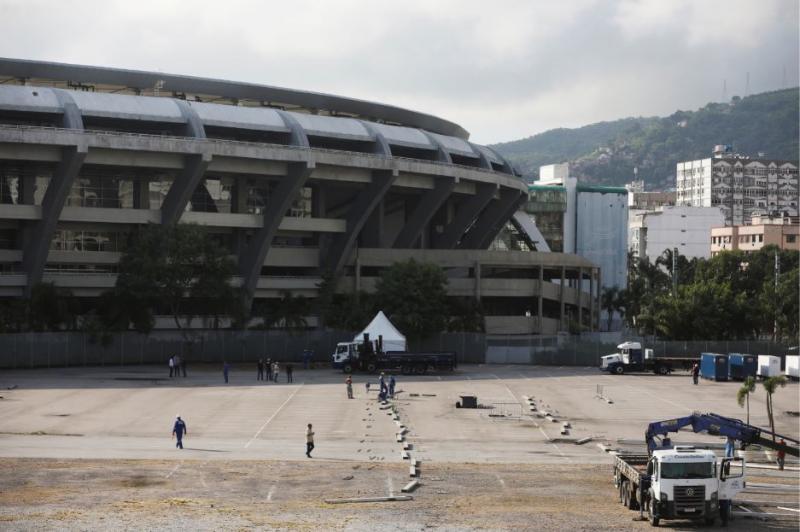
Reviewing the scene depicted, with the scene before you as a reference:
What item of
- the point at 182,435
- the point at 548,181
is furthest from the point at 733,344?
the point at 548,181

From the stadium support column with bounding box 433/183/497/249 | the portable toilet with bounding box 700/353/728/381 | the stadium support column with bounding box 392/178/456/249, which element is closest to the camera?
the portable toilet with bounding box 700/353/728/381

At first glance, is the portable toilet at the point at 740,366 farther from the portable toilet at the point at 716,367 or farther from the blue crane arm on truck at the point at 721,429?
the blue crane arm on truck at the point at 721,429

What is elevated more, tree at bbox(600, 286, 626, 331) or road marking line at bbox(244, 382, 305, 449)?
tree at bbox(600, 286, 626, 331)

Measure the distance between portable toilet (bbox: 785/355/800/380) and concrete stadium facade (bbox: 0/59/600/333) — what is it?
25.1 m

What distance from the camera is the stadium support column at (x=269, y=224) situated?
8862 centimetres

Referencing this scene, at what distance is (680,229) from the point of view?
19775cm

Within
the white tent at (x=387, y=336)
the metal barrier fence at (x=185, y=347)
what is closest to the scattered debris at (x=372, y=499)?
the white tent at (x=387, y=336)

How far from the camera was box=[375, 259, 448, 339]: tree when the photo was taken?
283 ft

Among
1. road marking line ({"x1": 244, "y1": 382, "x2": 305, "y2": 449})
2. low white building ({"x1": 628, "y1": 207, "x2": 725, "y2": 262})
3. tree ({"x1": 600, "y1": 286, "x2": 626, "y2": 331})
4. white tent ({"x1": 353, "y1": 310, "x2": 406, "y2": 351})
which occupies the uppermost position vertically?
low white building ({"x1": 628, "y1": 207, "x2": 725, "y2": 262})

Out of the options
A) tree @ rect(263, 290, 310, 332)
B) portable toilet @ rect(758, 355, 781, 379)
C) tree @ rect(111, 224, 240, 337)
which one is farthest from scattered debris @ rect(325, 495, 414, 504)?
tree @ rect(263, 290, 310, 332)

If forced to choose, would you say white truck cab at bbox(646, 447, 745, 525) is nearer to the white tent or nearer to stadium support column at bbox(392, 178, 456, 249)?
the white tent

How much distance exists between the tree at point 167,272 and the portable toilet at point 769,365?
35.8m

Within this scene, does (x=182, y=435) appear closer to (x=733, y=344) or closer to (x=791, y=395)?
(x=791, y=395)

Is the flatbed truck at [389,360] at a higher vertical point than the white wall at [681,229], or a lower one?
lower
